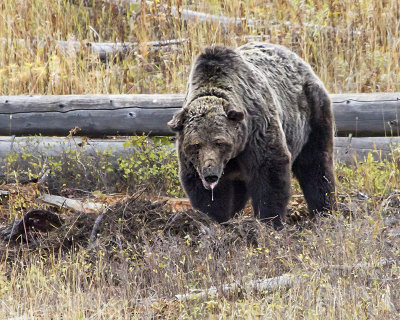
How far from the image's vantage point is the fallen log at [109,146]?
7375mm

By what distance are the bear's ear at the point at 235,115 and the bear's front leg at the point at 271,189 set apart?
19.7 inches

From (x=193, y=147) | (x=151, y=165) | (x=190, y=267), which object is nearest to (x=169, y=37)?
(x=151, y=165)

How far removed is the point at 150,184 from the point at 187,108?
2.15m

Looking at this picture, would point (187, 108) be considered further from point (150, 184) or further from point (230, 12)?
point (230, 12)

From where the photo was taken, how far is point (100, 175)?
287 inches

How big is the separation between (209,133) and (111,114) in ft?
7.93

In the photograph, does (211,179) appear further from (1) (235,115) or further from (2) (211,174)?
(1) (235,115)

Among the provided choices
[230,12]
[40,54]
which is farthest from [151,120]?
[230,12]

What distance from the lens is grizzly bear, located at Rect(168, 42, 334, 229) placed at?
17.1 feet

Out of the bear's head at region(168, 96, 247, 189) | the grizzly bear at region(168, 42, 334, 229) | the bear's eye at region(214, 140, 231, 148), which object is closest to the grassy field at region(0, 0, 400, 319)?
the grizzly bear at region(168, 42, 334, 229)

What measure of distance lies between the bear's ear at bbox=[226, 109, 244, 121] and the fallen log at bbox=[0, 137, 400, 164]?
7.96 ft

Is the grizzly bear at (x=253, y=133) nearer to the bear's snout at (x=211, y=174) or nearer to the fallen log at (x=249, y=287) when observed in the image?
the bear's snout at (x=211, y=174)

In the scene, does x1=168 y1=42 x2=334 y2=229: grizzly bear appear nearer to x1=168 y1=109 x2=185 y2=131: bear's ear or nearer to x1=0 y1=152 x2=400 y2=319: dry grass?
x1=168 y1=109 x2=185 y2=131: bear's ear

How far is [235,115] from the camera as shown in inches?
204
